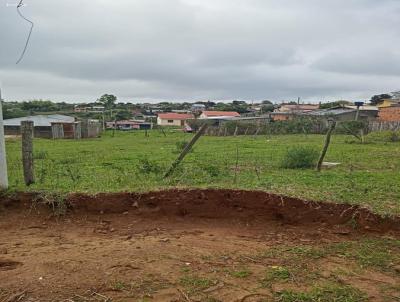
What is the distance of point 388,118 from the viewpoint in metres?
46.5

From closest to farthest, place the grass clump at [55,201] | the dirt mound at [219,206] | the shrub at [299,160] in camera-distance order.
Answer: the dirt mound at [219,206] < the grass clump at [55,201] < the shrub at [299,160]

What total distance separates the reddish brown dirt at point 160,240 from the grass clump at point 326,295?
5.4 inches

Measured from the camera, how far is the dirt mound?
618cm

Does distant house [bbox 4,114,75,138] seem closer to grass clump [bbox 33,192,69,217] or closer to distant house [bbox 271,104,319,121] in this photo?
distant house [bbox 271,104,319,121]

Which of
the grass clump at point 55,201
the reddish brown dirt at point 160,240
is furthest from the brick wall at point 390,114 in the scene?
the grass clump at point 55,201

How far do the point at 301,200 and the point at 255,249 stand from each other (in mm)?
1537

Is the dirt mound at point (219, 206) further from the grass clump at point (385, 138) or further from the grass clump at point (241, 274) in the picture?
the grass clump at point (385, 138)

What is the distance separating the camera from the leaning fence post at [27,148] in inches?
290

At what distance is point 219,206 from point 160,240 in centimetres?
140

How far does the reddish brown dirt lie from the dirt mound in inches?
0.6

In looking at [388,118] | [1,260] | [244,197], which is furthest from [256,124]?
[1,260]

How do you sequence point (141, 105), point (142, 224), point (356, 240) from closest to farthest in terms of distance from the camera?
point (356, 240)
point (142, 224)
point (141, 105)

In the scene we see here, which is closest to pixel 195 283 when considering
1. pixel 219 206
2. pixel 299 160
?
pixel 219 206

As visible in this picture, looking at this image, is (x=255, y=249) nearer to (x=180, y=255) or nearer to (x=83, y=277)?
(x=180, y=255)
